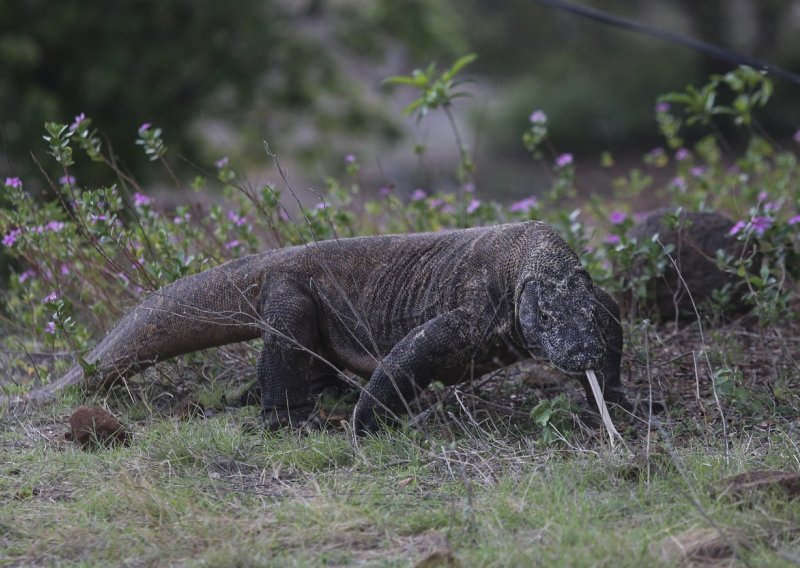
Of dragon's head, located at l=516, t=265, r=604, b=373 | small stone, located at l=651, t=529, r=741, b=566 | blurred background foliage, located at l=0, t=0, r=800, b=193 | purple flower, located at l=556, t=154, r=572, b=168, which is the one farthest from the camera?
blurred background foliage, located at l=0, t=0, r=800, b=193

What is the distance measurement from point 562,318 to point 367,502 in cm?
101

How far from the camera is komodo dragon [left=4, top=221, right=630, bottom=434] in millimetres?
4324

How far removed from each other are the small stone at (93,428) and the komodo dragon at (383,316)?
543 millimetres

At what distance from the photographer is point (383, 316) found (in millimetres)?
4953

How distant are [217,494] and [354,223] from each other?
3.47 metres

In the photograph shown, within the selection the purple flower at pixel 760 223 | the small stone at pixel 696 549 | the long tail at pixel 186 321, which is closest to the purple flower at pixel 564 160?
the purple flower at pixel 760 223

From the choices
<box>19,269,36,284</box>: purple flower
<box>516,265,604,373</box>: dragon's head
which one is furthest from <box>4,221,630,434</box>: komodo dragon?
<box>19,269,36,284</box>: purple flower

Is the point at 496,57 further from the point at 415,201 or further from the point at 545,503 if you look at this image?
the point at 545,503

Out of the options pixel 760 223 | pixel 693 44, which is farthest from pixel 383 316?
pixel 693 44

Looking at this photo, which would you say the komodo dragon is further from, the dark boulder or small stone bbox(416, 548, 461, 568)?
the dark boulder

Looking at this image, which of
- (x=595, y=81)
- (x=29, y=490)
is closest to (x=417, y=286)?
(x=29, y=490)

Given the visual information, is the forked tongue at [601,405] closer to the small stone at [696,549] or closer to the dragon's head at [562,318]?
the dragon's head at [562,318]

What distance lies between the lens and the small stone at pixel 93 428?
15.1 feet

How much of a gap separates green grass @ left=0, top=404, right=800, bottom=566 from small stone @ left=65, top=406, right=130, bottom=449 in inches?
5.0
